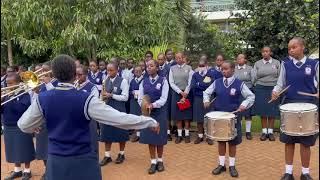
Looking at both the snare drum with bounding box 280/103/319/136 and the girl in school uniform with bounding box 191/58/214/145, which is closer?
the snare drum with bounding box 280/103/319/136

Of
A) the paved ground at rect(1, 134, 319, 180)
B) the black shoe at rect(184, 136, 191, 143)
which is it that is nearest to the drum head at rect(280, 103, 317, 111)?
the paved ground at rect(1, 134, 319, 180)

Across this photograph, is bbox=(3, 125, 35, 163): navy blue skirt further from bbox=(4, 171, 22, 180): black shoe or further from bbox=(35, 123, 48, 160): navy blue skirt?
bbox=(4, 171, 22, 180): black shoe

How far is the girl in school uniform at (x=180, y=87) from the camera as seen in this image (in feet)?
29.2

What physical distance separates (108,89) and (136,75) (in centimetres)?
131

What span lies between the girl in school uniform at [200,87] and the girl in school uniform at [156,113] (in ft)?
5.66

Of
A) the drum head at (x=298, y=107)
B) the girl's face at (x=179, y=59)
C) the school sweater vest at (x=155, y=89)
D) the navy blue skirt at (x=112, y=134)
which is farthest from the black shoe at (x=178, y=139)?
the drum head at (x=298, y=107)

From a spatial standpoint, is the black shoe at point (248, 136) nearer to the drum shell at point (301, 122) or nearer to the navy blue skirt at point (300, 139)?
the navy blue skirt at point (300, 139)

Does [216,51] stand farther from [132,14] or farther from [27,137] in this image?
[27,137]

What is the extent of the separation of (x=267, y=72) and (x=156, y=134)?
2879 millimetres

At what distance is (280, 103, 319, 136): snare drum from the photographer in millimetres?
5770

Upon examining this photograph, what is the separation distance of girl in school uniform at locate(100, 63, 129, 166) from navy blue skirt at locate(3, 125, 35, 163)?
4.27 ft

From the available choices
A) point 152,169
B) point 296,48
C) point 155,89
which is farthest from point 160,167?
point 296,48

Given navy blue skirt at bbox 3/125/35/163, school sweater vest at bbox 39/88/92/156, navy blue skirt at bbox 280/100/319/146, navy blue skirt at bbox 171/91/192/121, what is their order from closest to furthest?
school sweater vest at bbox 39/88/92/156
navy blue skirt at bbox 280/100/319/146
navy blue skirt at bbox 3/125/35/163
navy blue skirt at bbox 171/91/192/121

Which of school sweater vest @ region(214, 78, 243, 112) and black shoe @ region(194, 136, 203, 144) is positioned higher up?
school sweater vest @ region(214, 78, 243, 112)
